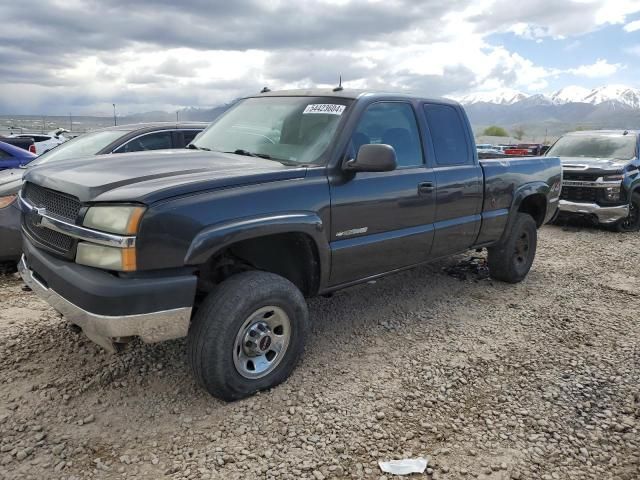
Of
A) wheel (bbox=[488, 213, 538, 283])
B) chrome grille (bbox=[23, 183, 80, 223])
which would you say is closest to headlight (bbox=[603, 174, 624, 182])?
wheel (bbox=[488, 213, 538, 283])

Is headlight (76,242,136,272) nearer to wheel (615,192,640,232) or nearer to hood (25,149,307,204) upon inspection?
hood (25,149,307,204)

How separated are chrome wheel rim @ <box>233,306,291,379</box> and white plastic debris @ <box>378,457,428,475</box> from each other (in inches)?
37.2

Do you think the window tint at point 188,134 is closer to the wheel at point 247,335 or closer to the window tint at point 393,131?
the window tint at point 393,131

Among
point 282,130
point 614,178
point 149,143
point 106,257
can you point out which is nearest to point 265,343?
point 106,257

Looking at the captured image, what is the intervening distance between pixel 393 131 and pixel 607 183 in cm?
659

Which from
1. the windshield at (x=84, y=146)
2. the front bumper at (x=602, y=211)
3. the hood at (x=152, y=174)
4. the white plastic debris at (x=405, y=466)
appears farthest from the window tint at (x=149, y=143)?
the front bumper at (x=602, y=211)

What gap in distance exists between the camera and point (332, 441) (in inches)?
111

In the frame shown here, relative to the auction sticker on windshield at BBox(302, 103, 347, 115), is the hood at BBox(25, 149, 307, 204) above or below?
below

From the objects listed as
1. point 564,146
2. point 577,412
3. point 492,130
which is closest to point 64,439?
point 577,412

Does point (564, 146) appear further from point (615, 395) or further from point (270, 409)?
point (270, 409)

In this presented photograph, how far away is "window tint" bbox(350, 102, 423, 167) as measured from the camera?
3795mm

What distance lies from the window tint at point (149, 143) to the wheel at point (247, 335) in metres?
3.71

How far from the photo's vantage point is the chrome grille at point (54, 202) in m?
2.88

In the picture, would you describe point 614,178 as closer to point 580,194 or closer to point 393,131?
point 580,194
